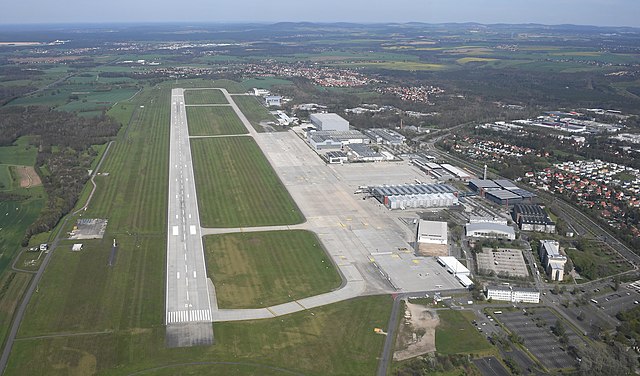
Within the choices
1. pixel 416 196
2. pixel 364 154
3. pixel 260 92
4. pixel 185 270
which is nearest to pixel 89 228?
pixel 185 270

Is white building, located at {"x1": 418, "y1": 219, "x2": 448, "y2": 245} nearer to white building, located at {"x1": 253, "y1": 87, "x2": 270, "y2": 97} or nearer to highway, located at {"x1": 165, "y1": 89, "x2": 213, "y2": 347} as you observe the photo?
highway, located at {"x1": 165, "y1": 89, "x2": 213, "y2": 347}

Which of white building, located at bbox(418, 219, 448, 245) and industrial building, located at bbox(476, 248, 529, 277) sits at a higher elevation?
white building, located at bbox(418, 219, 448, 245)

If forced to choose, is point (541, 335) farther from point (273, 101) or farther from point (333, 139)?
point (273, 101)

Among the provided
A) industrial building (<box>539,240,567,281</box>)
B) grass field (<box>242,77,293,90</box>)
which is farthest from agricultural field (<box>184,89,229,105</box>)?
industrial building (<box>539,240,567,281</box>)

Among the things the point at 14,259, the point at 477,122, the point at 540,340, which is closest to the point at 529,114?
the point at 477,122

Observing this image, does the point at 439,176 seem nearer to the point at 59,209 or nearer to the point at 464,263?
the point at 464,263

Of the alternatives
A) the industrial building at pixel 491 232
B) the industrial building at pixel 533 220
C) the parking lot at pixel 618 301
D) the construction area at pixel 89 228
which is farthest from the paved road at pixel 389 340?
the construction area at pixel 89 228
